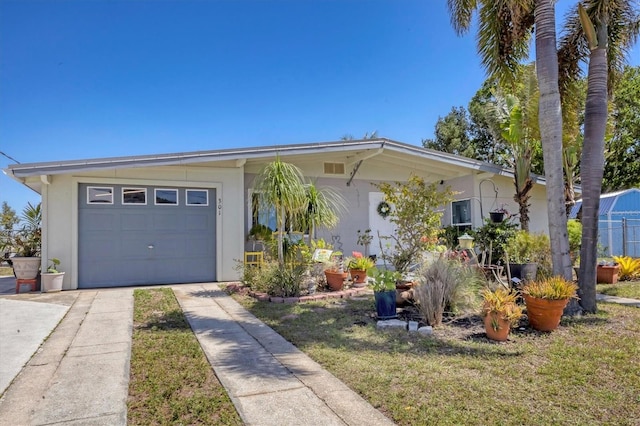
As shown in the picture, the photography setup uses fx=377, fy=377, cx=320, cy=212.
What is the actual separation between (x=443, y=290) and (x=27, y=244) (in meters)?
10.0

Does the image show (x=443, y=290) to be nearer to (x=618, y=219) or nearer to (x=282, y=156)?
(x=282, y=156)

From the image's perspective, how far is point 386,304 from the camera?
18.0ft

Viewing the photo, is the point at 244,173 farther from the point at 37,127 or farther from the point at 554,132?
the point at 37,127

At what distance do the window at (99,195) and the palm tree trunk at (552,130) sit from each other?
9.13 meters

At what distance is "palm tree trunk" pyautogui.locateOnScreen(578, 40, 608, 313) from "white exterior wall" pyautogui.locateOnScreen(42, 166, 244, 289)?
7.44 metres

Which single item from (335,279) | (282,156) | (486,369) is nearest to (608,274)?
(335,279)

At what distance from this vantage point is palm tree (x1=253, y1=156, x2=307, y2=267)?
750 cm

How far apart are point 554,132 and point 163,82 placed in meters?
11.3

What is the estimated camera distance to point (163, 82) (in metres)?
12.4

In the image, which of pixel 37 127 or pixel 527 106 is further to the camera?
pixel 37 127

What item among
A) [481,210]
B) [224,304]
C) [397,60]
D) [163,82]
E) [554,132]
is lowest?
[224,304]

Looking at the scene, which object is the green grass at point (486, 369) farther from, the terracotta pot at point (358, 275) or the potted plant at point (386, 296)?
the terracotta pot at point (358, 275)

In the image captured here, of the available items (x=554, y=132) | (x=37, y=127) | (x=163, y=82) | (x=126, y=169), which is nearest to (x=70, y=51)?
(x=163, y=82)

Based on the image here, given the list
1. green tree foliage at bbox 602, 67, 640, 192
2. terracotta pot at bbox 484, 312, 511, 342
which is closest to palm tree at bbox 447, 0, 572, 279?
terracotta pot at bbox 484, 312, 511, 342
